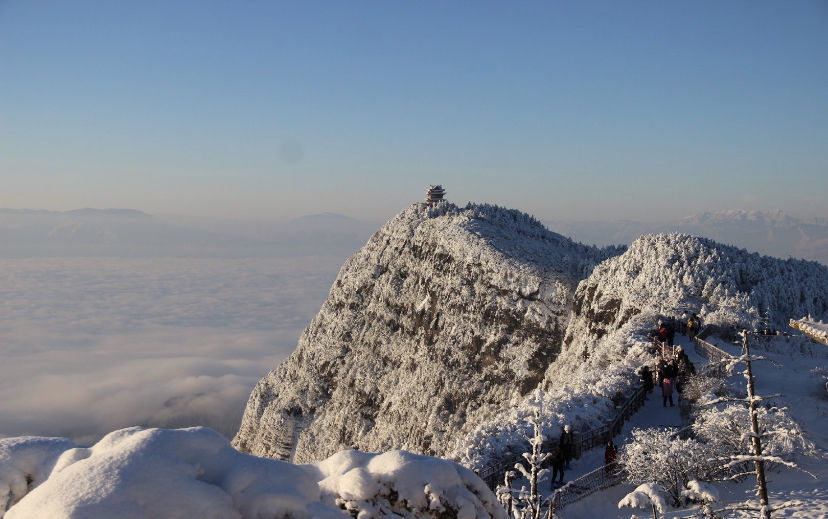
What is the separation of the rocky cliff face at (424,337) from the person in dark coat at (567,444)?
2533 centimetres

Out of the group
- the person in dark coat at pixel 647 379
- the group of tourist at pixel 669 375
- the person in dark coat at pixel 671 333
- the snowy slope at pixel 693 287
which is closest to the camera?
the group of tourist at pixel 669 375

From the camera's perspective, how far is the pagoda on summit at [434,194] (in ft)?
206

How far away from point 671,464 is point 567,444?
3.69 metres

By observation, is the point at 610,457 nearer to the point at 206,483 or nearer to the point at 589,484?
the point at 589,484

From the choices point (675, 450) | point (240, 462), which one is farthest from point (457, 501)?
point (675, 450)

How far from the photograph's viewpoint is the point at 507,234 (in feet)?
185

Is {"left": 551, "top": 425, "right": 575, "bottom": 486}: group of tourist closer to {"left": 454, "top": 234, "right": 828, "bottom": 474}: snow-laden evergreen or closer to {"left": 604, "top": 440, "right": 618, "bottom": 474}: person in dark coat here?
{"left": 604, "top": 440, "right": 618, "bottom": 474}: person in dark coat

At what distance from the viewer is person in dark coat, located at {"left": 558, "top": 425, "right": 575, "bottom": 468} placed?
17.4 m

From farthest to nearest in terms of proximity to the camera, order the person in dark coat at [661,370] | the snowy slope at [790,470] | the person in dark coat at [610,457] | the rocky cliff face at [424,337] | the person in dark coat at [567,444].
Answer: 1. the rocky cliff face at [424,337]
2. the person in dark coat at [661,370]
3. the person in dark coat at [567,444]
4. the person in dark coat at [610,457]
5. the snowy slope at [790,470]

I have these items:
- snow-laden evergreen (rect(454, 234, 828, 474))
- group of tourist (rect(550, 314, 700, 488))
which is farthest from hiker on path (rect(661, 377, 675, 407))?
snow-laden evergreen (rect(454, 234, 828, 474))

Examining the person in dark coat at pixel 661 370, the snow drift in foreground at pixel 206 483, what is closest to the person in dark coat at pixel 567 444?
the person in dark coat at pixel 661 370

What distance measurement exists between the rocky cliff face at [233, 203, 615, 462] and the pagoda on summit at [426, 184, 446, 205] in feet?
4.08

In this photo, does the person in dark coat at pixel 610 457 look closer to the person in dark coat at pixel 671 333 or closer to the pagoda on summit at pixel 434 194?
the person in dark coat at pixel 671 333

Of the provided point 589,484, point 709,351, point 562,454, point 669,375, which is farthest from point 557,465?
point 709,351
